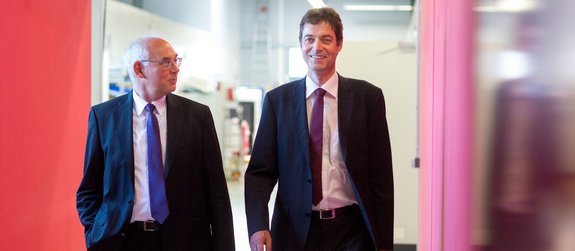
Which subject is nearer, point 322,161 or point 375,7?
point 322,161

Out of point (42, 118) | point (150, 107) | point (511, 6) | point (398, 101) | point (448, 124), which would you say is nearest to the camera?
point (511, 6)

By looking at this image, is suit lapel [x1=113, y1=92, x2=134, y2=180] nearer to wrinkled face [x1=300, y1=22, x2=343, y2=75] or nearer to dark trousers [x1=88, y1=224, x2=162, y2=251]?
dark trousers [x1=88, y1=224, x2=162, y2=251]

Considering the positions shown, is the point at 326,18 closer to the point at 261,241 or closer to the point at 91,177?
the point at 261,241

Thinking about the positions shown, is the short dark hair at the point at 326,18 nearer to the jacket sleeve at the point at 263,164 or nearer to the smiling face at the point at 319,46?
the smiling face at the point at 319,46

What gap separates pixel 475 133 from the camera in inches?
93.1

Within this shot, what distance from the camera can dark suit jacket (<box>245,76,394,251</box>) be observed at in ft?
9.07

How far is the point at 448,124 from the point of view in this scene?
317 centimetres

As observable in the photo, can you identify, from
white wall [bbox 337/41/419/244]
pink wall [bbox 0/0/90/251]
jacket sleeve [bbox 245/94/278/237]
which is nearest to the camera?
jacket sleeve [bbox 245/94/278/237]

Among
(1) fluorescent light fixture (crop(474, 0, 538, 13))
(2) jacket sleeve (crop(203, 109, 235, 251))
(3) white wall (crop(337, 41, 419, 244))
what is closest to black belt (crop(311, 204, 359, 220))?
(2) jacket sleeve (crop(203, 109, 235, 251))

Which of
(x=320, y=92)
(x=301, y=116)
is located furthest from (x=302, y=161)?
(x=320, y=92)

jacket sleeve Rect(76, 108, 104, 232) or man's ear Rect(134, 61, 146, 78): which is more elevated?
man's ear Rect(134, 61, 146, 78)

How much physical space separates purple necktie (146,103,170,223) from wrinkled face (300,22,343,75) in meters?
0.65

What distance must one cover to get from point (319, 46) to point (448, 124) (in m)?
0.76

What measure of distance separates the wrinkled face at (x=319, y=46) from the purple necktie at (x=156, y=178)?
0.65m
